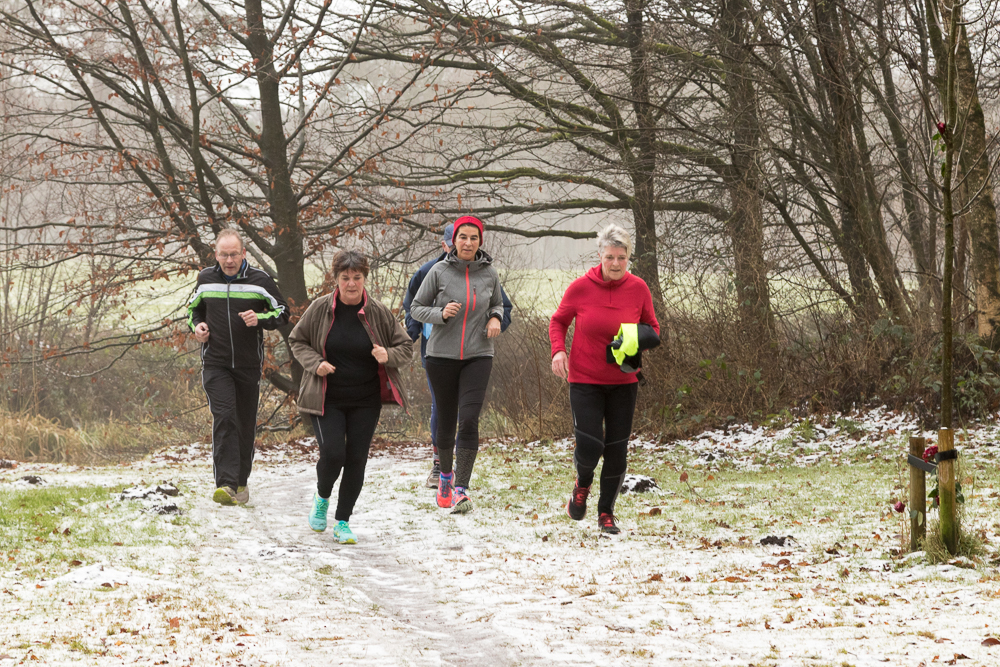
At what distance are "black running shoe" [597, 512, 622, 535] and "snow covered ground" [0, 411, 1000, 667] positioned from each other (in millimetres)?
103

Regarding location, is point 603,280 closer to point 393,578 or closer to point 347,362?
point 347,362

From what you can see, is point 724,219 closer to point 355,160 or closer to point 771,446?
point 771,446

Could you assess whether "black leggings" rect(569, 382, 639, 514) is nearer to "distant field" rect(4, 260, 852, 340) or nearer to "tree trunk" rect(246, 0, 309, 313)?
"distant field" rect(4, 260, 852, 340)

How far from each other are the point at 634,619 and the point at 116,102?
15266mm

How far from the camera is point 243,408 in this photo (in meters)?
7.30

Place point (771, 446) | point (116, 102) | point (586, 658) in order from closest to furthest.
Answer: point (586, 658) < point (771, 446) < point (116, 102)

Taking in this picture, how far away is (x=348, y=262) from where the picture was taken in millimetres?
5949

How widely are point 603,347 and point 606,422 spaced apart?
0.53m

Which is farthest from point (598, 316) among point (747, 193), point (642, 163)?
point (642, 163)

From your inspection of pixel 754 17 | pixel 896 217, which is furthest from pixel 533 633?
pixel 896 217

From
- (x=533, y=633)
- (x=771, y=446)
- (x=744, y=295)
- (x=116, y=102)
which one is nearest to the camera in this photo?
(x=533, y=633)

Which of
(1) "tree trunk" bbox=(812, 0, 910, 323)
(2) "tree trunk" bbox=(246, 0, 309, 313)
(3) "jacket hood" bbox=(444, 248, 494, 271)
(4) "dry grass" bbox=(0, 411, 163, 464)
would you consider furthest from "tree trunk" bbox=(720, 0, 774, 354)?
(4) "dry grass" bbox=(0, 411, 163, 464)

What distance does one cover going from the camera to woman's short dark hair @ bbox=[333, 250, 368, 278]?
5938mm

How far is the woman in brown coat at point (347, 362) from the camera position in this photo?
19.5 ft
